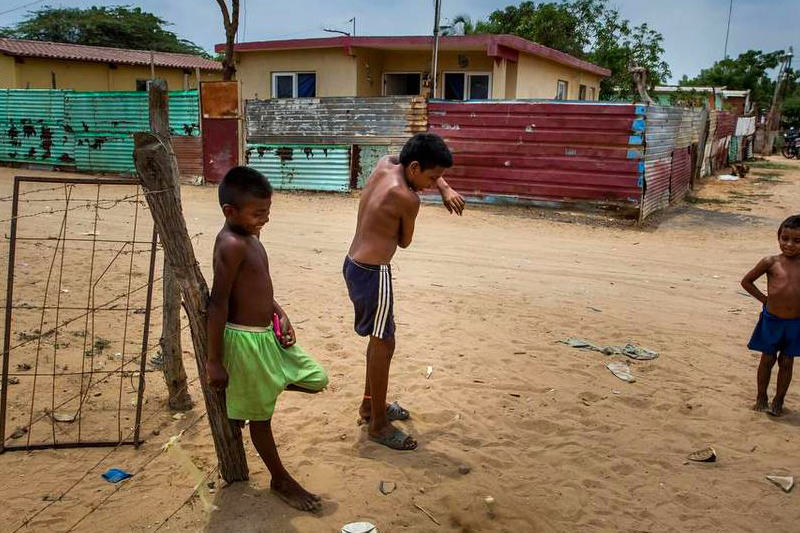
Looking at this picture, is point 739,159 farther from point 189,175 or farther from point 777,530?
point 777,530

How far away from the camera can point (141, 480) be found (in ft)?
10.2

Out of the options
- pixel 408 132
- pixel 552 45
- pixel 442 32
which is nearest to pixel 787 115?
pixel 552 45

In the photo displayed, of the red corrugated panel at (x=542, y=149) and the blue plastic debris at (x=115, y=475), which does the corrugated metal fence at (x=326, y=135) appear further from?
the blue plastic debris at (x=115, y=475)

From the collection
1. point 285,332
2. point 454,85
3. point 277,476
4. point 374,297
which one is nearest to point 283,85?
point 454,85

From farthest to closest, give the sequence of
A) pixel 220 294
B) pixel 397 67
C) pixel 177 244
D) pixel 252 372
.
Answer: pixel 397 67 < pixel 177 244 < pixel 252 372 < pixel 220 294

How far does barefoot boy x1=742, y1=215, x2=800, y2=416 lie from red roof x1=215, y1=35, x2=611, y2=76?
36.9 feet

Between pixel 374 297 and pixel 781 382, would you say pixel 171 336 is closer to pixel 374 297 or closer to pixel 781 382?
pixel 374 297

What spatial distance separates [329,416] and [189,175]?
11363 mm

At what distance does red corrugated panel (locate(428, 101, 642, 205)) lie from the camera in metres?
10.4

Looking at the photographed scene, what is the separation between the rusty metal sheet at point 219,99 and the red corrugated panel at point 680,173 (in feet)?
29.1

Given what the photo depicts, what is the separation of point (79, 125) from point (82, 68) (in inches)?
386

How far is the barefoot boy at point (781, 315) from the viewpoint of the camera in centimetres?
375

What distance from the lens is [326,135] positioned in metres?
12.7

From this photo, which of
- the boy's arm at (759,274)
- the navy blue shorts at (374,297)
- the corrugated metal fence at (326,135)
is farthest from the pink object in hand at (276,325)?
the corrugated metal fence at (326,135)
